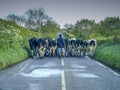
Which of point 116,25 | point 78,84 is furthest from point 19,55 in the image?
point 116,25

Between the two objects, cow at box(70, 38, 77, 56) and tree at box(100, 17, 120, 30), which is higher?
tree at box(100, 17, 120, 30)

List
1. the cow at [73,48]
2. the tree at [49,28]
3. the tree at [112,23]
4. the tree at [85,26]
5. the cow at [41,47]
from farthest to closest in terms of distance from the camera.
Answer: the tree at [49,28]
the tree at [85,26]
the tree at [112,23]
the cow at [73,48]
the cow at [41,47]

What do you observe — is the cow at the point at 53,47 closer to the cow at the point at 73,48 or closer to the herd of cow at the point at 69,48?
the herd of cow at the point at 69,48

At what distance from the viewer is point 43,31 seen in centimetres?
10306

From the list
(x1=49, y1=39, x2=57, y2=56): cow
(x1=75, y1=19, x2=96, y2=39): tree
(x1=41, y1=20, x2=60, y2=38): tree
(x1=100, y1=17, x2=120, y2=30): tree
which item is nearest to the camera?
(x1=49, y1=39, x2=57, y2=56): cow

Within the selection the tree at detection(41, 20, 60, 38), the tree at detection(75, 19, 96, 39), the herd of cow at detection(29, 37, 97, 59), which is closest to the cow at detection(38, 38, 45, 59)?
the herd of cow at detection(29, 37, 97, 59)

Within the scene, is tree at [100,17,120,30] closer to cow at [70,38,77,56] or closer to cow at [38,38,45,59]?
cow at [70,38,77,56]

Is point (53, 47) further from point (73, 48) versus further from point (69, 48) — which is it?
point (73, 48)

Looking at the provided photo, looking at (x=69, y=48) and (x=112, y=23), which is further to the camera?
(x=112, y=23)

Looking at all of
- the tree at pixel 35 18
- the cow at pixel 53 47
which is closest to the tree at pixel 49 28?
the tree at pixel 35 18

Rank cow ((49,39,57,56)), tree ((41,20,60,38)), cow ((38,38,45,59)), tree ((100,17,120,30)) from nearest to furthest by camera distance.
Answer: cow ((38,38,45,59))
cow ((49,39,57,56))
tree ((100,17,120,30))
tree ((41,20,60,38))

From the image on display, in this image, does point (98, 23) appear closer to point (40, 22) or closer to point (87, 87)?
point (40, 22)

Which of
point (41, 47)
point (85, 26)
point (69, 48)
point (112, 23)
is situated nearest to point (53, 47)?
point (69, 48)

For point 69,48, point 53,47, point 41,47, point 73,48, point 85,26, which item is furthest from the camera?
point 85,26
